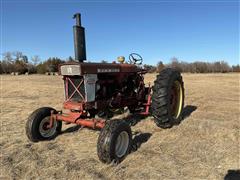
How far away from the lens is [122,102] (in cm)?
714

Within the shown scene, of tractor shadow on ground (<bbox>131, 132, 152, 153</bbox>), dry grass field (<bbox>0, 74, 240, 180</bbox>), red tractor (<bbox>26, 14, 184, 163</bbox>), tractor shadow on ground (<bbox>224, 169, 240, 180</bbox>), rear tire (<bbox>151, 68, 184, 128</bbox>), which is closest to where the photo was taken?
tractor shadow on ground (<bbox>224, 169, 240, 180</bbox>)

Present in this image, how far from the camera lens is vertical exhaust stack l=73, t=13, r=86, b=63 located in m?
5.83

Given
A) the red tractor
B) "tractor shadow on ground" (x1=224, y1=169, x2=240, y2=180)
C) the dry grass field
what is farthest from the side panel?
"tractor shadow on ground" (x1=224, y1=169, x2=240, y2=180)

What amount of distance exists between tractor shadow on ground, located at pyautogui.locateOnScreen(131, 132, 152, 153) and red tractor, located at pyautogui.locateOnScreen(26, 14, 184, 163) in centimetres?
34

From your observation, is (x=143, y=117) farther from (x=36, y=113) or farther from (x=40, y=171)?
(x=40, y=171)

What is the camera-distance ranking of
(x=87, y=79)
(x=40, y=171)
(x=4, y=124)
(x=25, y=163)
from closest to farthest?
(x=40, y=171) < (x=25, y=163) < (x=87, y=79) < (x=4, y=124)

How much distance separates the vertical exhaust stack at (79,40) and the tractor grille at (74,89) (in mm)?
445

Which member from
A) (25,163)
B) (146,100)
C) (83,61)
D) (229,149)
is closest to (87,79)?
(83,61)

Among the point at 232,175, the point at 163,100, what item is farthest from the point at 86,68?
the point at 232,175

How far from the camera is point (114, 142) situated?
487cm

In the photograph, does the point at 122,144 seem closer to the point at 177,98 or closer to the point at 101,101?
the point at 101,101

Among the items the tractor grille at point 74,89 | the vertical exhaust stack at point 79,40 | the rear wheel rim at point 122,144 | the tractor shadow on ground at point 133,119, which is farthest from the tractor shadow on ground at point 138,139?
the vertical exhaust stack at point 79,40

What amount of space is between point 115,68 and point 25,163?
291 centimetres

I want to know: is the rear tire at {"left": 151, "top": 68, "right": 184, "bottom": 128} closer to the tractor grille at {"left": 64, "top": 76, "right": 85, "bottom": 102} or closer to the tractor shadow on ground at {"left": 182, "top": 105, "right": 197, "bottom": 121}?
the tractor shadow on ground at {"left": 182, "top": 105, "right": 197, "bottom": 121}
